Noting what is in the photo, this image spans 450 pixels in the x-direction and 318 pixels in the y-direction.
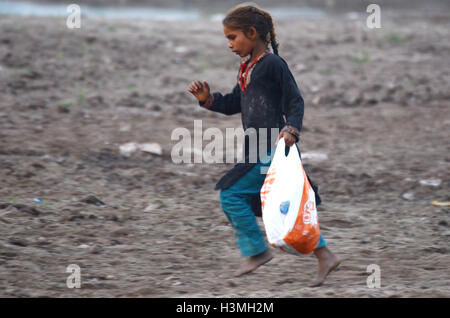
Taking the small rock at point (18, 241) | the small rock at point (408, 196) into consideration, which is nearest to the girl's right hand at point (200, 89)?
the small rock at point (18, 241)

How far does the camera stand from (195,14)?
44.1 feet

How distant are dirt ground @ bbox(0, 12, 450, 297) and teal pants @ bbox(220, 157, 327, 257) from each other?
22 cm

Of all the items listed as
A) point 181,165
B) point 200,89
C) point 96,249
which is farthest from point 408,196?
point 96,249

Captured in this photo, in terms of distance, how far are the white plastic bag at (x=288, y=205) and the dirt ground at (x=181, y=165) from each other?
0.28 meters

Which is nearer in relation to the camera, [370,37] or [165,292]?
[165,292]

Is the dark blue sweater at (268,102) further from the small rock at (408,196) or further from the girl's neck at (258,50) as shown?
the small rock at (408,196)

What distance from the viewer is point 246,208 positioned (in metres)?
3.18

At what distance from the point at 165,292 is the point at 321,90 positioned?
5317 mm

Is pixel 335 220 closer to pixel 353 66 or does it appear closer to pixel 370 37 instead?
pixel 353 66

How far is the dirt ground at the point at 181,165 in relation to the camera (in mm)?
3389

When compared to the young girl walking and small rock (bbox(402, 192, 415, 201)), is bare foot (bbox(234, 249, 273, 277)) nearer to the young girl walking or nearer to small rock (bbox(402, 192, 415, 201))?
the young girl walking

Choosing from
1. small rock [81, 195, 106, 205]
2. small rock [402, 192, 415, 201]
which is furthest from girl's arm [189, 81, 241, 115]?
small rock [402, 192, 415, 201]
